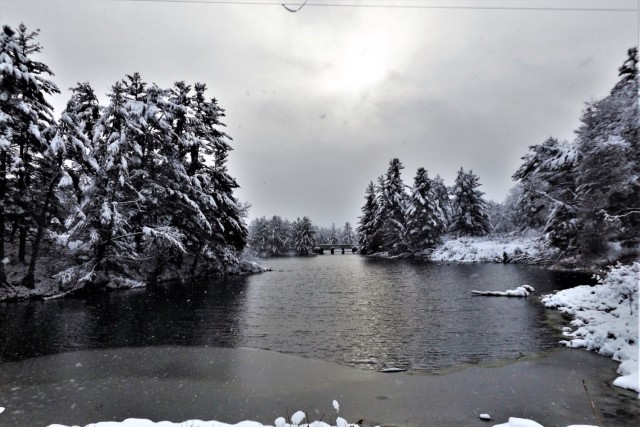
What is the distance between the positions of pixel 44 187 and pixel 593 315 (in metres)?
26.3

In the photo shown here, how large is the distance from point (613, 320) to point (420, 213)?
4277 centimetres

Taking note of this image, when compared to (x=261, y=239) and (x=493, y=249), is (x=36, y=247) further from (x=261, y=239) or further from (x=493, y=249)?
(x=261, y=239)

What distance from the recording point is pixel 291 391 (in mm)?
7086

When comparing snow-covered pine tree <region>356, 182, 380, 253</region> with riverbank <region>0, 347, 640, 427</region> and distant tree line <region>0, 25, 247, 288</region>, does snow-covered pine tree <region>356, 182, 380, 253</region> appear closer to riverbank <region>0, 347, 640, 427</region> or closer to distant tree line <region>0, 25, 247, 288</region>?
distant tree line <region>0, 25, 247, 288</region>

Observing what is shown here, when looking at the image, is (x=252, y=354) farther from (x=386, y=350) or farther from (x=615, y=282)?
(x=615, y=282)

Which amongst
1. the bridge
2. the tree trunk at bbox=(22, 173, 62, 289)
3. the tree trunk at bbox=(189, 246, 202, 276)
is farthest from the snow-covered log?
the bridge

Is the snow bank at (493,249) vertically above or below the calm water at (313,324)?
above

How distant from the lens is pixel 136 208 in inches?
922

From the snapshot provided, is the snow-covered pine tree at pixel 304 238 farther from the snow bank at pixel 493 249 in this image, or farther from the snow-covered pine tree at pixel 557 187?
the snow-covered pine tree at pixel 557 187

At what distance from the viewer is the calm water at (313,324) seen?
9.77 m

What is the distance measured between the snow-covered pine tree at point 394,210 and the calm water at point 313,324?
37014 millimetres

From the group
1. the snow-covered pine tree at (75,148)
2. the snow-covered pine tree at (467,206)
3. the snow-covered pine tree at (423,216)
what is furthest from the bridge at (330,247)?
the snow-covered pine tree at (75,148)

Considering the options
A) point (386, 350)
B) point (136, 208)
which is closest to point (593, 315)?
point (386, 350)

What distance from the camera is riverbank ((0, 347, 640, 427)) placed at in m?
5.95
